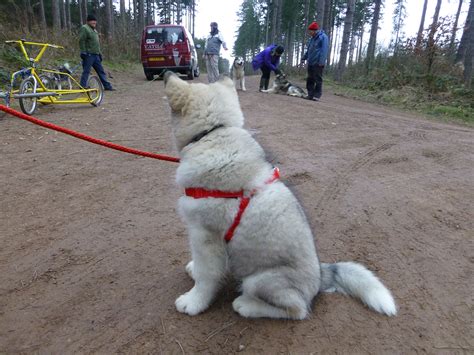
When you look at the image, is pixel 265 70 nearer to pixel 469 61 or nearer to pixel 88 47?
pixel 88 47

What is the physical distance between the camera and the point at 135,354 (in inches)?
80.8

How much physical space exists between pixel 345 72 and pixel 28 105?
1919 cm

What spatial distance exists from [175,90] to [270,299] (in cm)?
155

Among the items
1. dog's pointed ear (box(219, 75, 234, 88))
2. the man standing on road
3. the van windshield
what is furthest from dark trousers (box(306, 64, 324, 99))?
dog's pointed ear (box(219, 75, 234, 88))

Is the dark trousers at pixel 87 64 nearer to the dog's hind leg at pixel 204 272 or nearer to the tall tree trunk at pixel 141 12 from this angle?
the dog's hind leg at pixel 204 272

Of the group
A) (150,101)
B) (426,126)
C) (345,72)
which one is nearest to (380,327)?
(426,126)

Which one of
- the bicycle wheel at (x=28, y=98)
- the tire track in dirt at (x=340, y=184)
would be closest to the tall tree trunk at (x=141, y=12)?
the bicycle wheel at (x=28, y=98)

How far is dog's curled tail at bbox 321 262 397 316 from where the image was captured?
2.33 meters

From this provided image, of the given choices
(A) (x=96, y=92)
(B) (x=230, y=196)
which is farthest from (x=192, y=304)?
(A) (x=96, y=92)

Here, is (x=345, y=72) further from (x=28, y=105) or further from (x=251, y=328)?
(x=251, y=328)

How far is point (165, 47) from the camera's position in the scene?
51.5ft

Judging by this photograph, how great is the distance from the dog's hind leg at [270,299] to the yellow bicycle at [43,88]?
260 inches

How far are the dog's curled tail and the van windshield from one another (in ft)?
50.7

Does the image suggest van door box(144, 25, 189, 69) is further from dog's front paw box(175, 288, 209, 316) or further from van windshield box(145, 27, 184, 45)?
dog's front paw box(175, 288, 209, 316)
